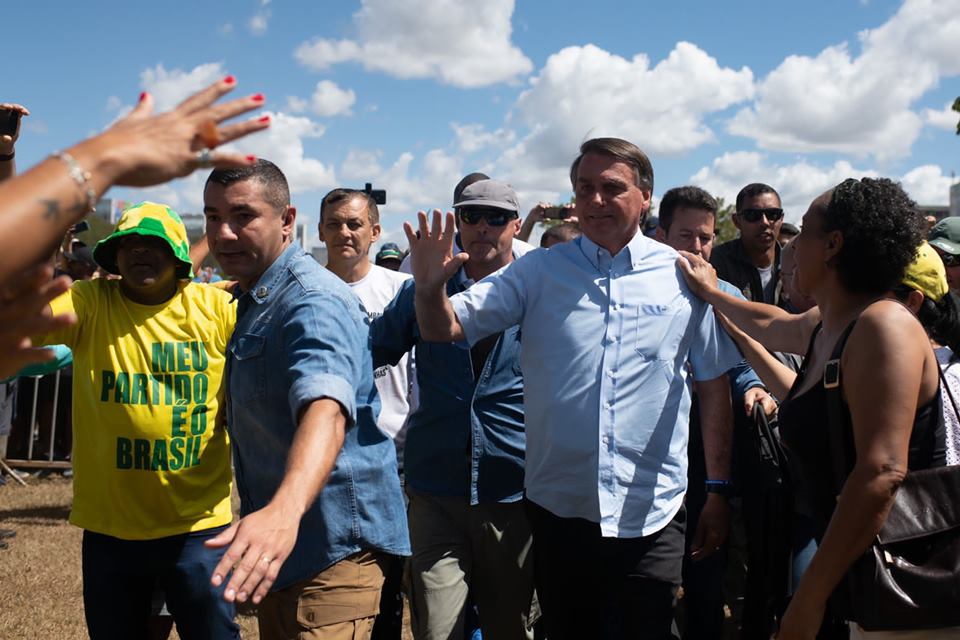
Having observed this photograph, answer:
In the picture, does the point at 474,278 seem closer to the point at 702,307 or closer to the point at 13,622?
the point at 702,307

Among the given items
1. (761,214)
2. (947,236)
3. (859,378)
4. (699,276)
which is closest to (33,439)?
(761,214)

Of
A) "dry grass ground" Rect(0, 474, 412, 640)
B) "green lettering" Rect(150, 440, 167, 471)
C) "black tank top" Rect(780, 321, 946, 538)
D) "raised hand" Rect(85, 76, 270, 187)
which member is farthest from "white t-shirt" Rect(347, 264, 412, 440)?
"raised hand" Rect(85, 76, 270, 187)

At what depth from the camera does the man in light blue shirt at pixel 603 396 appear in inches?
136

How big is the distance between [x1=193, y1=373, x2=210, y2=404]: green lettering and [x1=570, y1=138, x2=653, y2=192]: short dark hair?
1690mm

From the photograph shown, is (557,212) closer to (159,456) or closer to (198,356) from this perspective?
(198,356)

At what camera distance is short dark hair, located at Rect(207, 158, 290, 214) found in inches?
127

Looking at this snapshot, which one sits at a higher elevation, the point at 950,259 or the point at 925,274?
the point at 950,259

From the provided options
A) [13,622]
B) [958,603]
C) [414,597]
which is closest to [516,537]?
[414,597]

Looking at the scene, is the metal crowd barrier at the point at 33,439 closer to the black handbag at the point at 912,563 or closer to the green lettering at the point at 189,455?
the green lettering at the point at 189,455

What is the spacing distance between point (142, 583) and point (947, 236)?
12.6 feet

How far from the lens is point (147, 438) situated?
11.5 feet

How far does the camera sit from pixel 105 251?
3.77 m

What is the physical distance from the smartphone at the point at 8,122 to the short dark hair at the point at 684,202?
11.3 ft

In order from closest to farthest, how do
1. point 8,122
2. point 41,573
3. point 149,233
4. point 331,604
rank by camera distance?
point 331,604 < point 8,122 < point 149,233 < point 41,573
